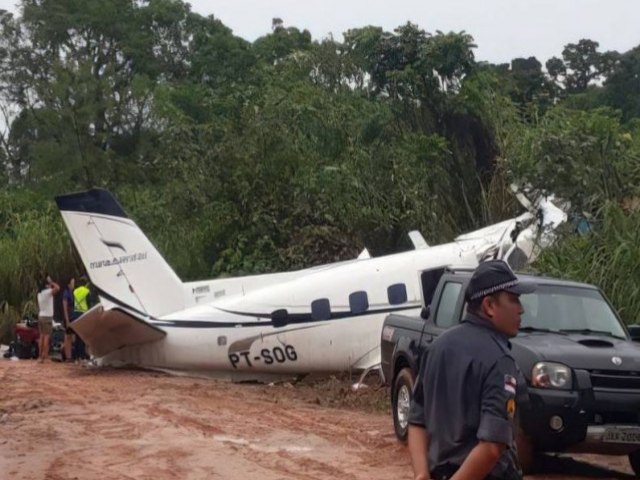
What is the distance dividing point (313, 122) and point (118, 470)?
17811mm

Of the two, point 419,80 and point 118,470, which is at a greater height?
point 419,80

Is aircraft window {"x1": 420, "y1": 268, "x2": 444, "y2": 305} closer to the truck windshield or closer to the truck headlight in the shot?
the truck windshield

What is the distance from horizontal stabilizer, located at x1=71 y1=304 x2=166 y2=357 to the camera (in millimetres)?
18906

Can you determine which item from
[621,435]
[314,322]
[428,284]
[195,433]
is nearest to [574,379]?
[621,435]

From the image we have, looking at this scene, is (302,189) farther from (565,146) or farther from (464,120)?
(565,146)

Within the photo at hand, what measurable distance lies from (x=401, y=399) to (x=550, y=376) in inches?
104

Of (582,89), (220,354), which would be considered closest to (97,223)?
(220,354)

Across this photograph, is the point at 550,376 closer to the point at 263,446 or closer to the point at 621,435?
the point at 621,435

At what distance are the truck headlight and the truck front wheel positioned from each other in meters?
2.20

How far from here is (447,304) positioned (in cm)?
1214

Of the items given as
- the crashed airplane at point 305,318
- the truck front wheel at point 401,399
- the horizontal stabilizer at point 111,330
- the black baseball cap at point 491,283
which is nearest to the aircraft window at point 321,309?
the crashed airplane at point 305,318

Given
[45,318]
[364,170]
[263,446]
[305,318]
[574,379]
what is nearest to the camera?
[574,379]

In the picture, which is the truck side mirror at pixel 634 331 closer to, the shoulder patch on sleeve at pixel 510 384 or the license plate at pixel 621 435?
the license plate at pixel 621 435

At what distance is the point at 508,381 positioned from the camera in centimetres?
460
